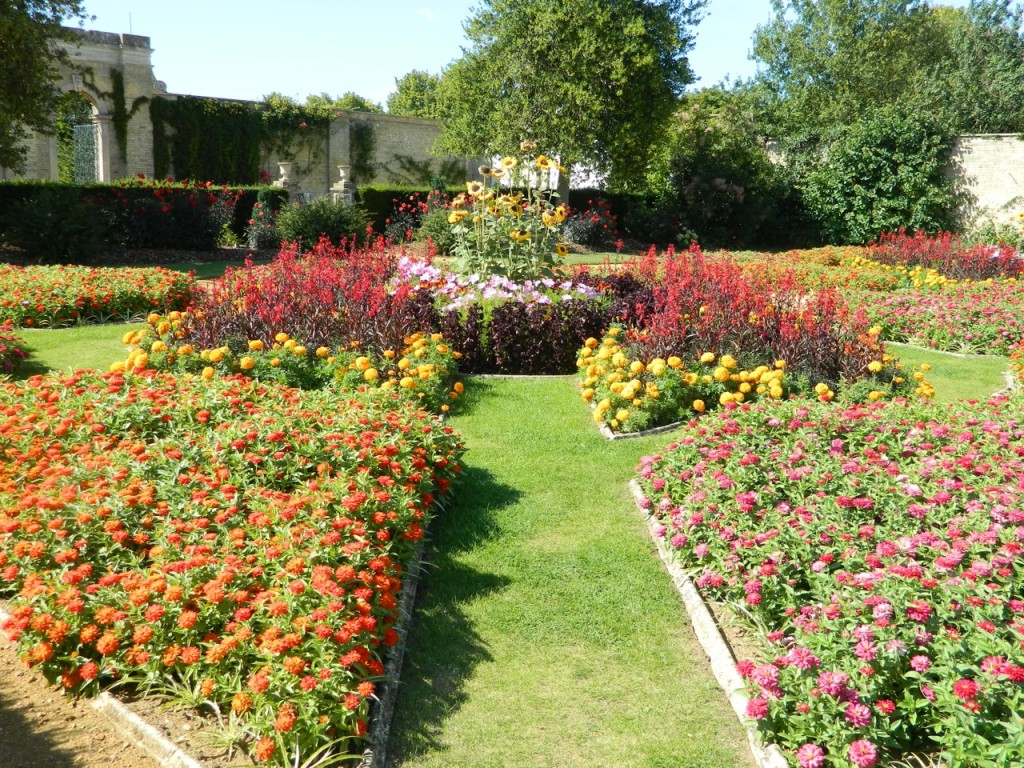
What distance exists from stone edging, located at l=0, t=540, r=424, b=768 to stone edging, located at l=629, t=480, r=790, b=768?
1.23 meters

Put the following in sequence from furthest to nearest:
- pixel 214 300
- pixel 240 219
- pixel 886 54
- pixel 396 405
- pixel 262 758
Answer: pixel 886 54
pixel 240 219
pixel 214 300
pixel 396 405
pixel 262 758

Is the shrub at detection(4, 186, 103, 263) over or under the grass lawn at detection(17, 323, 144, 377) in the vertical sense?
over

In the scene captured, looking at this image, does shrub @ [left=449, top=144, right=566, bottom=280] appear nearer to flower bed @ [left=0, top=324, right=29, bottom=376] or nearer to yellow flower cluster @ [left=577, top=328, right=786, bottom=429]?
yellow flower cluster @ [left=577, top=328, right=786, bottom=429]

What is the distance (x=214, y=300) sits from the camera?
22.0ft

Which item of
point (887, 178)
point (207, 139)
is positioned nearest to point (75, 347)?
point (887, 178)

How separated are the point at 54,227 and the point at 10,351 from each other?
7408 mm

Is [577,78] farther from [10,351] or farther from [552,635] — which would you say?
[552,635]

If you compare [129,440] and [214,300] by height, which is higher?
[214,300]

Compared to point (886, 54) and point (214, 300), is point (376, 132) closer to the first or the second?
point (886, 54)

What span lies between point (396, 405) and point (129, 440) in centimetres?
157

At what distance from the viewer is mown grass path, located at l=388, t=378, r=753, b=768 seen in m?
2.78

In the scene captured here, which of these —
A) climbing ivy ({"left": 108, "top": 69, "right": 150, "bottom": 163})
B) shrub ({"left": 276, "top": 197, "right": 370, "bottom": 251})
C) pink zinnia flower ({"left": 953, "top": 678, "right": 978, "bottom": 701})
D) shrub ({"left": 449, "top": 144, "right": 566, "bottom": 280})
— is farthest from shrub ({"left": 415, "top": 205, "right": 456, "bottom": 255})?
pink zinnia flower ({"left": 953, "top": 678, "right": 978, "bottom": 701})

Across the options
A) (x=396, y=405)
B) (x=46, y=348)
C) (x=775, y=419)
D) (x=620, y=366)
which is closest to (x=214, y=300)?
(x=46, y=348)

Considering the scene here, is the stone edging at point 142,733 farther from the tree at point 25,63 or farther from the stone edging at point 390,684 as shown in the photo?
Result: the tree at point 25,63
